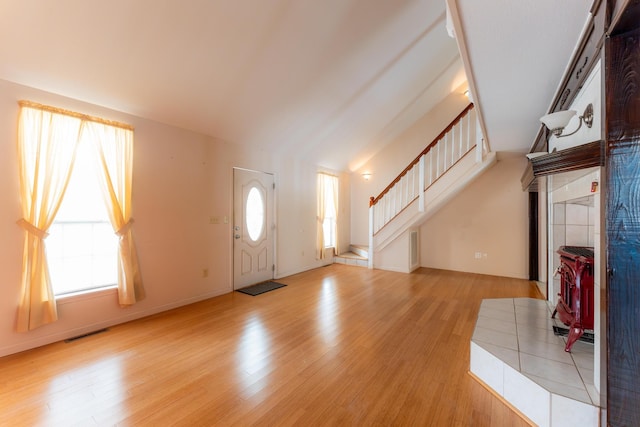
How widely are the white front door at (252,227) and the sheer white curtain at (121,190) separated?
61.2 inches

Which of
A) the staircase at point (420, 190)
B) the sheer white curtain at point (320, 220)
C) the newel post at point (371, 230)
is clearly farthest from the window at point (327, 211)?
the newel post at point (371, 230)

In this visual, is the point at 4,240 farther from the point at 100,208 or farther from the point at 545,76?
the point at 545,76

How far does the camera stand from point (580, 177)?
7.86ft

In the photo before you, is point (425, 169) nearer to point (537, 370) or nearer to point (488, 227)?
point (488, 227)

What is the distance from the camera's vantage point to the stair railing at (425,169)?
496cm

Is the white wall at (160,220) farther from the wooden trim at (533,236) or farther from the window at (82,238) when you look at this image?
the wooden trim at (533,236)

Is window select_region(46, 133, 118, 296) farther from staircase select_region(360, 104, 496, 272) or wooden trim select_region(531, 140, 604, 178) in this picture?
staircase select_region(360, 104, 496, 272)

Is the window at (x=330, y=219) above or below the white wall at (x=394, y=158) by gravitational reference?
below

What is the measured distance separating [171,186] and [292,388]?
120 inches

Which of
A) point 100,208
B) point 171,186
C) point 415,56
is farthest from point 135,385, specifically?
point 415,56

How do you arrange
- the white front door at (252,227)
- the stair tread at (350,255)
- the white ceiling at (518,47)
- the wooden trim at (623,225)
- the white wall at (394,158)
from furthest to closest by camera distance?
the stair tread at (350,255)
the white wall at (394,158)
the white front door at (252,227)
the white ceiling at (518,47)
the wooden trim at (623,225)

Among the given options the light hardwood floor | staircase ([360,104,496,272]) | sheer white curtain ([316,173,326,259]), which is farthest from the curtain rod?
staircase ([360,104,496,272])

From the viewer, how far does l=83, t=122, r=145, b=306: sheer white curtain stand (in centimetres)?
301

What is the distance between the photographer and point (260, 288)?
15.1 feet
